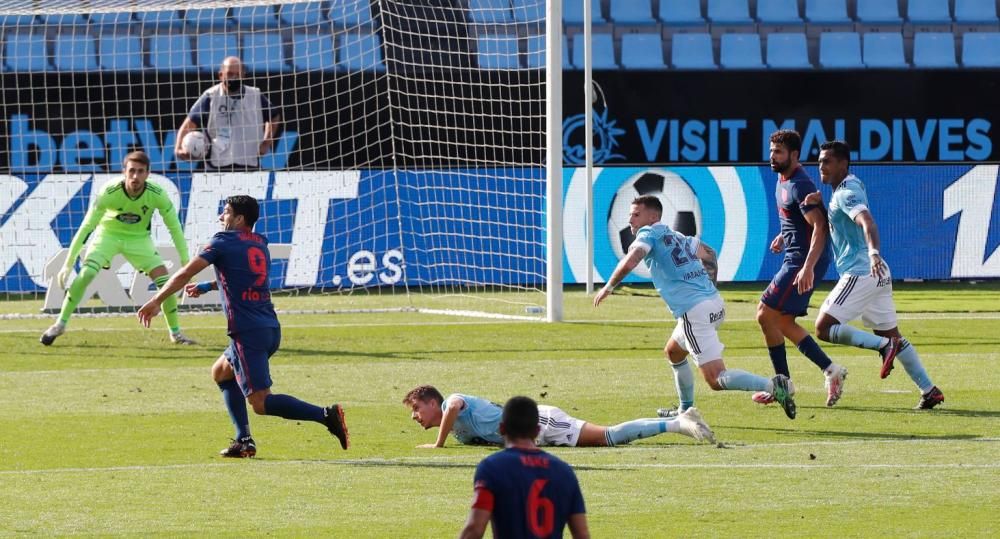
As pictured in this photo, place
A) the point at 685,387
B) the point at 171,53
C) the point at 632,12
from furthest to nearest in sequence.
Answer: the point at 632,12
the point at 171,53
the point at 685,387

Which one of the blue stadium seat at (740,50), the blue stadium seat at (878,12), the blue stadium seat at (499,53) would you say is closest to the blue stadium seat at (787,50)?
the blue stadium seat at (740,50)

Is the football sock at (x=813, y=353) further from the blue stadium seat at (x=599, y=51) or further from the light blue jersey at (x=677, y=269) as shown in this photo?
the blue stadium seat at (x=599, y=51)

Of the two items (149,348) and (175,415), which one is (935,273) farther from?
(175,415)

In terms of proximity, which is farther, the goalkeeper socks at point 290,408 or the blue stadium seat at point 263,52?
the blue stadium seat at point 263,52

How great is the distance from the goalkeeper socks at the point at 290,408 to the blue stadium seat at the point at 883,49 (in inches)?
730

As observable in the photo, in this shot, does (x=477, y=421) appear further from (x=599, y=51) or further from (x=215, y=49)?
(x=599, y=51)

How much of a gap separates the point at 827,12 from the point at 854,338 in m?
17.0

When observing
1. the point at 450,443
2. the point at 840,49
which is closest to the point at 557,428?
the point at 450,443

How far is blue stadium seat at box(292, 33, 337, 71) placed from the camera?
2317 centimetres

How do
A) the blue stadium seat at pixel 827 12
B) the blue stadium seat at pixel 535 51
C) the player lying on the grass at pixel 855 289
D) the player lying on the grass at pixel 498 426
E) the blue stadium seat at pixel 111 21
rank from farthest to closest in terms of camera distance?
the blue stadium seat at pixel 827 12 → the blue stadium seat at pixel 111 21 → the blue stadium seat at pixel 535 51 → the player lying on the grass at pixel 855 289 → the player lying on the grass at pixel 498 426

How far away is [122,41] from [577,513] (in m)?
20.5

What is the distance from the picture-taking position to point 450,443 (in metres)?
10.0

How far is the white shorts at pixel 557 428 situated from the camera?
31.2 feet

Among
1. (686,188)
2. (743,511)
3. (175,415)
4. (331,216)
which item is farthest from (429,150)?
(743,511)
